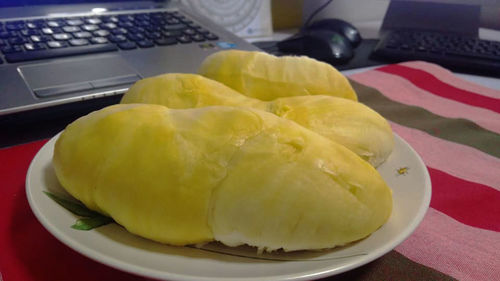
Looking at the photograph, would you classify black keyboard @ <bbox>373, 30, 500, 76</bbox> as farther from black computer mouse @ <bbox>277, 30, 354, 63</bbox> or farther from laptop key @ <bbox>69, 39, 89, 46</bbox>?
laptop key @ <bbox>69, 39, 89, 46</bbox>

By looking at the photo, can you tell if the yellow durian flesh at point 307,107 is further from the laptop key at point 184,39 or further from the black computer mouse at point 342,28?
the black computer mouse at point 342,28

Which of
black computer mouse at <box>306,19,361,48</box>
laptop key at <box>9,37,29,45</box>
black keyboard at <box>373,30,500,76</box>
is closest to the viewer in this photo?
laptop key at <box>9,37,29,45</box>

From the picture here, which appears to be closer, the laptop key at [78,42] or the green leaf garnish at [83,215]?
the green leaf garnish at [83,215]

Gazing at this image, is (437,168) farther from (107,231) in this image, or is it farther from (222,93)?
(107,231)

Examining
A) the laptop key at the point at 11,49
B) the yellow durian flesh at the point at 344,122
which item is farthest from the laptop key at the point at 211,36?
the yellow durian flesh at the point at 344,122

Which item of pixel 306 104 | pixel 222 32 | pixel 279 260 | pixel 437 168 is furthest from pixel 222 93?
pixel 222 32

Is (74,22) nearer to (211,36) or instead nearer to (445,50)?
(211,36)

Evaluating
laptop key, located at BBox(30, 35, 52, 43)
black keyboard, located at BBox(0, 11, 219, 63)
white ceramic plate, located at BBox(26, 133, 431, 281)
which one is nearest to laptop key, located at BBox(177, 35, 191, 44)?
black keyboard, located at BBox(0, 11, 219, 63)

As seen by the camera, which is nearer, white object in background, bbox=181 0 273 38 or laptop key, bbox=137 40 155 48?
laptop key, bbox=137 40 155 48
